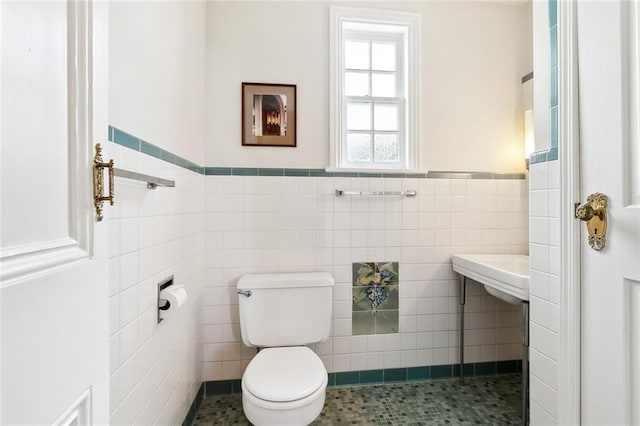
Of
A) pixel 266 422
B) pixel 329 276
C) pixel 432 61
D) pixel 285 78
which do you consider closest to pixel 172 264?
pixel 266 422

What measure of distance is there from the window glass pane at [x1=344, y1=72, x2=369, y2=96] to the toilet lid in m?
1.64

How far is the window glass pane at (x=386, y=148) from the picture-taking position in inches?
82.1

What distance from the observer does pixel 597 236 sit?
2.84 feet

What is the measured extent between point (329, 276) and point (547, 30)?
1.46m

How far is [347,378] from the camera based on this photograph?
1.96 m

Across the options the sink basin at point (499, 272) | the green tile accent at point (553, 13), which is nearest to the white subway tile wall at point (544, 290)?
the sink basin at point (499, 272)

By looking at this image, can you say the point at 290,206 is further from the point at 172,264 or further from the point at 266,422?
the point at 266,422

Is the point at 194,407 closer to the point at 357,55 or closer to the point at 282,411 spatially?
the point at 282,411

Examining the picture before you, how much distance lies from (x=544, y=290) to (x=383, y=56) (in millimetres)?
1733

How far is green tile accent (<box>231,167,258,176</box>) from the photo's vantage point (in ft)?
6.20

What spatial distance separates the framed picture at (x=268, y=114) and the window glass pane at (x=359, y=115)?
39cm

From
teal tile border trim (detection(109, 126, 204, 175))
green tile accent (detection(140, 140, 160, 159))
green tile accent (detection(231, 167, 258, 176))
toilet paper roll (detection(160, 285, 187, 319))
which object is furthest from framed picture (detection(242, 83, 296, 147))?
toilet paper roll (detection(160, 285, 187, 319))

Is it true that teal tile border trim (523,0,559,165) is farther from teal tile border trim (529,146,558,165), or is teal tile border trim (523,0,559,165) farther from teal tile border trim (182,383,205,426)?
teal tile border trim (182,383,205,426)

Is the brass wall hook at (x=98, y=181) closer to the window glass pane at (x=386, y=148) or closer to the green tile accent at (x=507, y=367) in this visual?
the window glass pane at (x=386, y=148)
